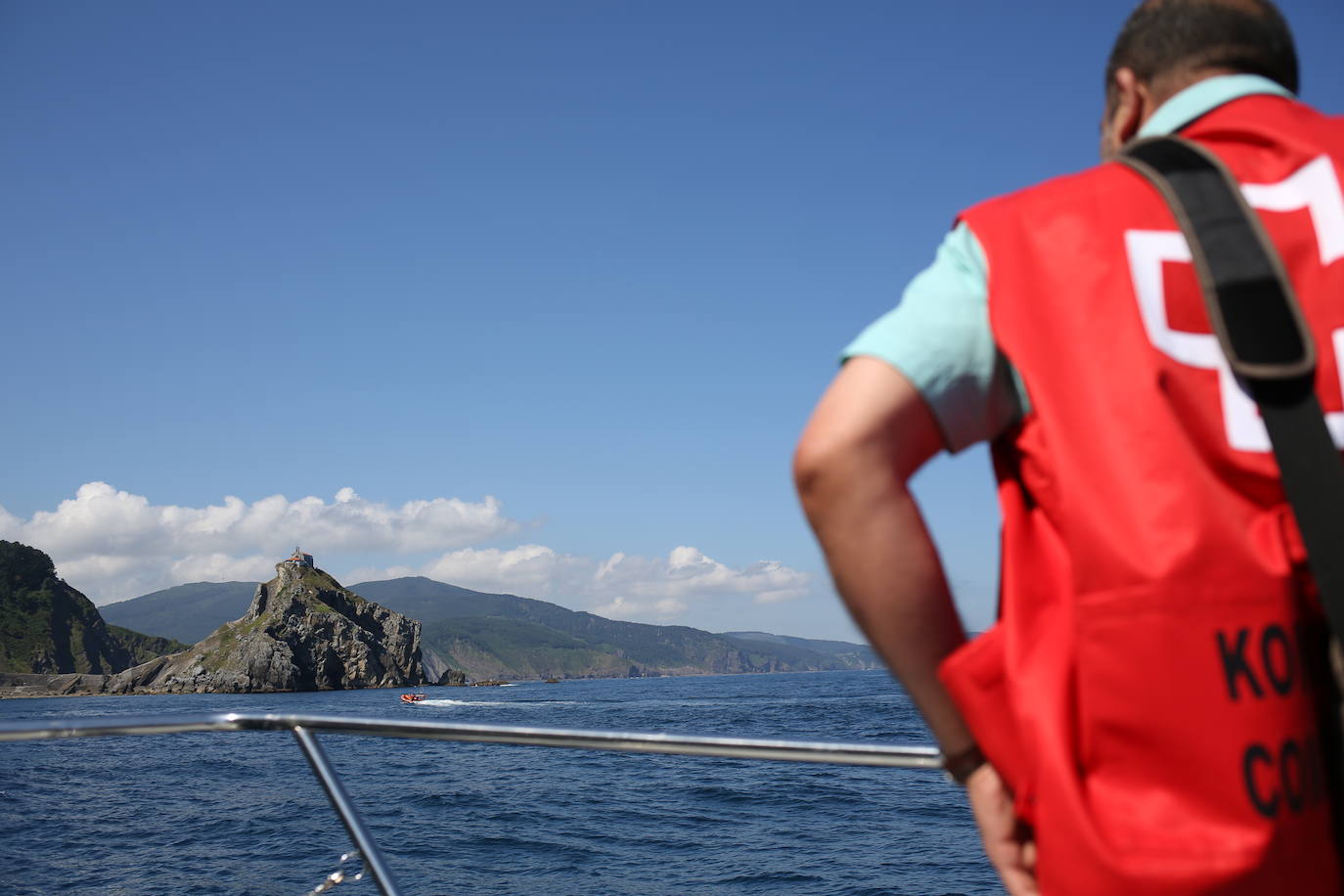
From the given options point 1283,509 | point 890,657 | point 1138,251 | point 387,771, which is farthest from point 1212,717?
point 387,771

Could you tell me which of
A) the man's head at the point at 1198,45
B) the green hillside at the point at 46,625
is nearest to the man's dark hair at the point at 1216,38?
the man's head at the point at 1198,45

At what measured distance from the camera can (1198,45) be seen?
1059 mm

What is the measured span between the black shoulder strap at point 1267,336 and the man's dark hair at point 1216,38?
227 mm

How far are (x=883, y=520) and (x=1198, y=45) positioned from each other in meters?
0.68

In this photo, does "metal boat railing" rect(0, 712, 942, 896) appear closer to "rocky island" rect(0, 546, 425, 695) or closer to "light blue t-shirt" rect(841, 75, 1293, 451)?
"light blue t-shirt" rect(841, 75, 1293, 451)

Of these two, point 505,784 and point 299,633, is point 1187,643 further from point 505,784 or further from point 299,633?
point 299,633

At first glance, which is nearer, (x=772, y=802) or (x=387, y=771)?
(x=772, y=802)

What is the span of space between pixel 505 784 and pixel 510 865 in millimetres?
12787

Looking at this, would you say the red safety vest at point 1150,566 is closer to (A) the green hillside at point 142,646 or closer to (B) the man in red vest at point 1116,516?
(B) the man in red vest at point 1116,516

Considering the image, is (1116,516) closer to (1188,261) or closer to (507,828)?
(1188,261)

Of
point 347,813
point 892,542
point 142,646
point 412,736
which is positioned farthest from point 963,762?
point 142,646

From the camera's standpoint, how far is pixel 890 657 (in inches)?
39.1

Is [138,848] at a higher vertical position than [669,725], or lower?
higher

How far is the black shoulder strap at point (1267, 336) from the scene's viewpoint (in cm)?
79
